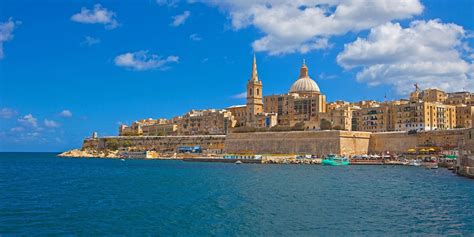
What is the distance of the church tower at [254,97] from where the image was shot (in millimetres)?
66312

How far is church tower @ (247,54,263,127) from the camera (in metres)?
66.3

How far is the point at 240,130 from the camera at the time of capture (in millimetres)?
61406

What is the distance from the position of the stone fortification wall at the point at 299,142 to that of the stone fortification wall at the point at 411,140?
1.19 metres

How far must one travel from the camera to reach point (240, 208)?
687 inches

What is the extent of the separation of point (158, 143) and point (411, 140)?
33.4m

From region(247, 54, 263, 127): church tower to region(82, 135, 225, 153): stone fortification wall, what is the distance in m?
5.46

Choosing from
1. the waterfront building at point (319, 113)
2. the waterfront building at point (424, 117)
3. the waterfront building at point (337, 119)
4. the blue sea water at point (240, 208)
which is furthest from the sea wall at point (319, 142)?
the blue sea water at point (240, 208)

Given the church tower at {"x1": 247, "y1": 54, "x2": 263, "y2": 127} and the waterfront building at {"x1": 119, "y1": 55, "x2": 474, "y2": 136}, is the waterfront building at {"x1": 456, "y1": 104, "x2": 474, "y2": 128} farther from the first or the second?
the church tower at {"x1": 247, "y1": 54, "x2": 263, "y2": 127}

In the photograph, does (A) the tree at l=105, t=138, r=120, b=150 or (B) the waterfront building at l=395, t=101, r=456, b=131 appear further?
(A) the tree at l=105, t=138, r=120, b=150

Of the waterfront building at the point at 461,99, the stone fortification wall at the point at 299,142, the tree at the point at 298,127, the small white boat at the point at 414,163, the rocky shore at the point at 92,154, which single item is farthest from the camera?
the rocky shore at the point at 92,154

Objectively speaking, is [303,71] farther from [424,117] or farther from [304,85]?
[424,117]

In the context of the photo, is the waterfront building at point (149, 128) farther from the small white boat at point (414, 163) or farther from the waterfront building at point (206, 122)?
the small white boat at point (414, 163)

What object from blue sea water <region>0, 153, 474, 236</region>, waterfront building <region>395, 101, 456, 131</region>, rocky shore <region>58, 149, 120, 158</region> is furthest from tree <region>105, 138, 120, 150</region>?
blue sea water <region>0, 153, 474, 236</region>

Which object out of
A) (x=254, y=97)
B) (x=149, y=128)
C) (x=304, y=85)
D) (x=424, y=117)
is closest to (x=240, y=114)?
(x=254, y=97)
